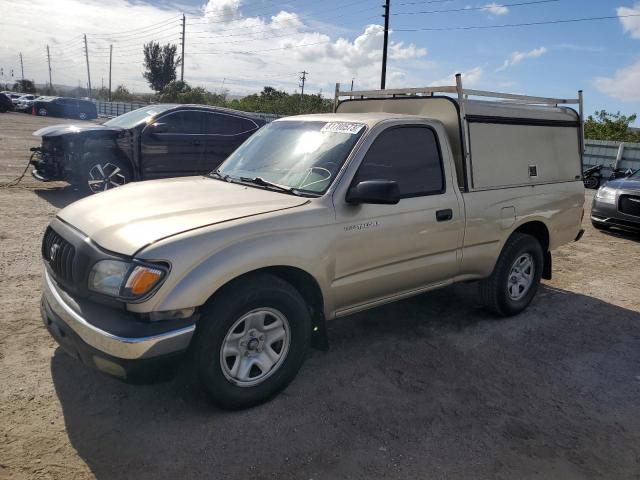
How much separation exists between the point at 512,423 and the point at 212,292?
206 centimetres

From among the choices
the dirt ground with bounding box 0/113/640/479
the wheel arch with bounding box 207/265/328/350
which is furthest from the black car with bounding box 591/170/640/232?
→ the wheel arch with bounding box 207/265/328/350

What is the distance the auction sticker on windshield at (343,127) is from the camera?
3.85 metres

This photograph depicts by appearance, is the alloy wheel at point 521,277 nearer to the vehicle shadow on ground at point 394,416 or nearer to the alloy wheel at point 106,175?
the vehicle shadow on ground at point 394,416

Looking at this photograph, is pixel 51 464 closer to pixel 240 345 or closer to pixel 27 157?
pixel 240 345

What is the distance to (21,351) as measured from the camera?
3.70 meters

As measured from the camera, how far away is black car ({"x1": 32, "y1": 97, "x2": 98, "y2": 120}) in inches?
→ 1460

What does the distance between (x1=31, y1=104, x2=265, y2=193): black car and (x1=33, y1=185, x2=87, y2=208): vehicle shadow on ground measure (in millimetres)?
309

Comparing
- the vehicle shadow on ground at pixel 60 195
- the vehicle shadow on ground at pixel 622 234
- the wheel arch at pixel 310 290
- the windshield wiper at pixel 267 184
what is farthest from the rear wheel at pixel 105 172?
the vehicle shadow on ground at pixel 622 234

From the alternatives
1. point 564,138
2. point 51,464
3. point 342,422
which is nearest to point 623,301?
point 564,138

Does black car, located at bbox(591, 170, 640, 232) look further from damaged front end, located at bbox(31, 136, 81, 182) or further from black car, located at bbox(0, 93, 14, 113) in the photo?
black car, located at bbox(0, 93, 14, 113)

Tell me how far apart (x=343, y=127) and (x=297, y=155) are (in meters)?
0.41

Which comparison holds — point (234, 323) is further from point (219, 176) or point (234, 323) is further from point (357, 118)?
point (357, 118)

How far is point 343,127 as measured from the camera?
3.94m

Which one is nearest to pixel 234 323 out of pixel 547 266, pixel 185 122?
pixel 547 266
